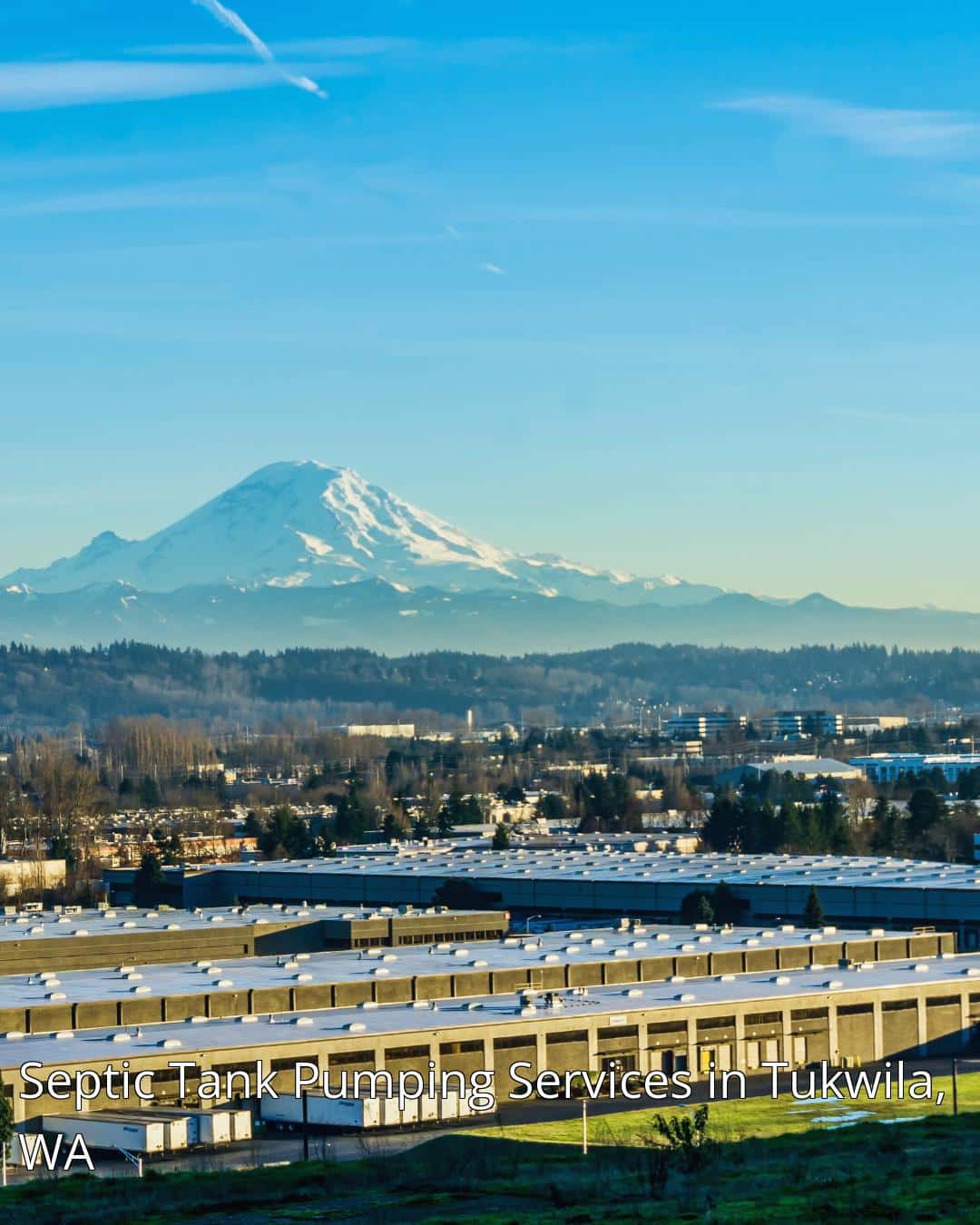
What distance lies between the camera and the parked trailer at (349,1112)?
29.5 meters

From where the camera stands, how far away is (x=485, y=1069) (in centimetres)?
3338

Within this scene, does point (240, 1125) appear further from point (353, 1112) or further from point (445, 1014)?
point (445, 1014)

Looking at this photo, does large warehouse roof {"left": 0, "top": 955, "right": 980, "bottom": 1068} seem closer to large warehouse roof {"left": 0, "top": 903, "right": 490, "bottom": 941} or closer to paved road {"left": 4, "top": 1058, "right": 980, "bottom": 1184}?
paved road {"left": 4, "top": 1058, "right": 980, "bottom": 1184}

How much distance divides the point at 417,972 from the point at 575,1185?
586 inches

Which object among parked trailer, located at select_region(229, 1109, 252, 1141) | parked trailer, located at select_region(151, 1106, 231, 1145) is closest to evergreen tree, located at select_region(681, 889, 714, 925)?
parked trailer, located at select_region(229, 1109, 252, 1141)

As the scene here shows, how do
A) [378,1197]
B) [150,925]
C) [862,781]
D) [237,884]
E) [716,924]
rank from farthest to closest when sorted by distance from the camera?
[862,781] → [237,884] → [716,924] → [150,925] → [378,1197]

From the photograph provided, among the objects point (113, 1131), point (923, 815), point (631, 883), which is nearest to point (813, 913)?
point (631, 883)

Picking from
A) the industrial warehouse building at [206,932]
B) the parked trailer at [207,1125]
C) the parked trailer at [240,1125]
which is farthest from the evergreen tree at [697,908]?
the parked trailer at [207,1125]

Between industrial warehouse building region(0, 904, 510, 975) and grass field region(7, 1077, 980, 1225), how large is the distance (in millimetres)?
17395

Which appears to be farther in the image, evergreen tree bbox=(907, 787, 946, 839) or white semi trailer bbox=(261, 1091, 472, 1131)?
evergreen tree bbox=(907, 787, 946, 839)

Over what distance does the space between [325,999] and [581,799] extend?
63275 millimetres

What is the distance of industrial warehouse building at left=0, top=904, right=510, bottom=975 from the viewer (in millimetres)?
45156

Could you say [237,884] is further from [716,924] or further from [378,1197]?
[378,1197]

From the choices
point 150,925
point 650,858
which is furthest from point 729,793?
point 150,925
